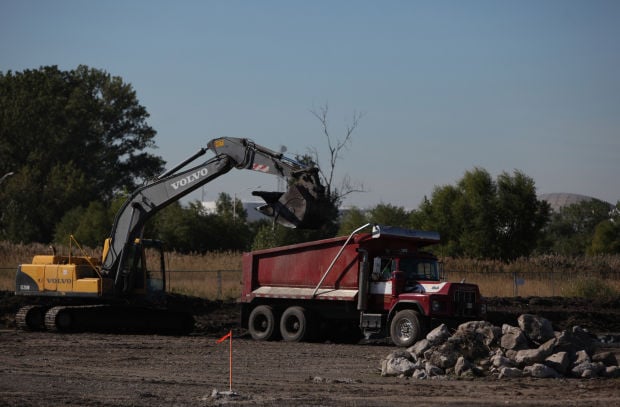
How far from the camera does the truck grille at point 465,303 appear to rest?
24062mm

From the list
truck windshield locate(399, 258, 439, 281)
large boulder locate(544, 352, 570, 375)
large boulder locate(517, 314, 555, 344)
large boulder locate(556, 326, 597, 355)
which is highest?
truck windshield locate(399, 258, 439, 281)

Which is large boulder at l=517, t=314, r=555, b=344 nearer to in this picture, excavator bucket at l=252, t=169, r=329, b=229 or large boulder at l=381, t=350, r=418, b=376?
large boulder at l=381, t=350, r=418, b=376

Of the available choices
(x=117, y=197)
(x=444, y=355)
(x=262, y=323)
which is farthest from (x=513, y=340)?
(x=117, y=197)

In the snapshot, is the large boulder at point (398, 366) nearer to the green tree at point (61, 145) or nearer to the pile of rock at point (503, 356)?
the pile of rock at point (503, 356)

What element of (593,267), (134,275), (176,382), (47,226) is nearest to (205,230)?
(47,226)

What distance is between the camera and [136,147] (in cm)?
9706

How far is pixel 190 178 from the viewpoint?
91.1 feet

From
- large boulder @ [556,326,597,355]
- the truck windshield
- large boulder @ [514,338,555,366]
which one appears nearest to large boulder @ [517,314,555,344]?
large boulder @ [556,326,597,355]

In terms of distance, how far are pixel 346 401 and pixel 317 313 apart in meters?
12.1

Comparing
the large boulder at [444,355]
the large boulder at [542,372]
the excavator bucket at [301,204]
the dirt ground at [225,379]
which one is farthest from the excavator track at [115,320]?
the large boulder at [542,372]

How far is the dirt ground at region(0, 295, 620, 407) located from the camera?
14.5 metres

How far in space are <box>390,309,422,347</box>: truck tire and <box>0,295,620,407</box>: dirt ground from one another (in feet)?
1.59

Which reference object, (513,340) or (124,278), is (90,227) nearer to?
(124,278)

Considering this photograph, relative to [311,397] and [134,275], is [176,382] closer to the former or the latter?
[311,397]
